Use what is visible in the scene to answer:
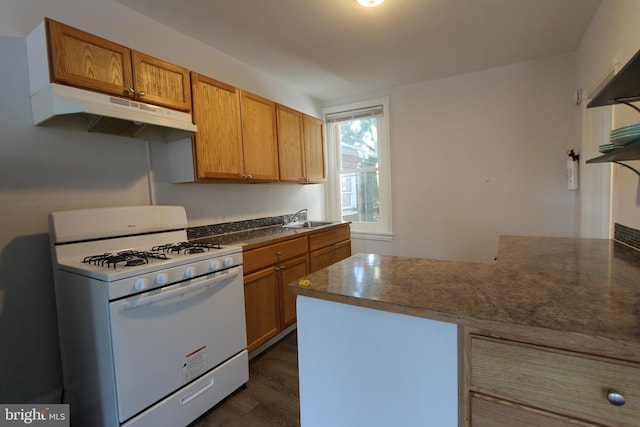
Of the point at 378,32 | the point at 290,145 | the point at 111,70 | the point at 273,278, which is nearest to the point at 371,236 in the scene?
the point at 290,145

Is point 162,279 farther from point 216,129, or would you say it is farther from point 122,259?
point 216,129

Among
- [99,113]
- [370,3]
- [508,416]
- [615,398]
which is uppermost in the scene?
[370,3]

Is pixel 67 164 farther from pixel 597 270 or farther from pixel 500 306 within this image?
pixel 597 270

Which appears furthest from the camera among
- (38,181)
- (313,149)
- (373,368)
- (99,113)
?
(313,149)

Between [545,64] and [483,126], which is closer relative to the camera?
[545,64]

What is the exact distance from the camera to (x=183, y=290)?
1.52 m

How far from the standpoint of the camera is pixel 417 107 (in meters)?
3.45

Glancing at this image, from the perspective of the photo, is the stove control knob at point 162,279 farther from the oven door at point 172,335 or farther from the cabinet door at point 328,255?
the cabinet door at point 328,255

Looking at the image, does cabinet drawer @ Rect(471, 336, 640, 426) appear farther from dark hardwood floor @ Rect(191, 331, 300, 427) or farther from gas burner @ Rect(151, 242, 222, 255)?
gas burner @ Rect(151, 242, 222, 255)

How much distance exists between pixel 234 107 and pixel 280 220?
1.35 metres

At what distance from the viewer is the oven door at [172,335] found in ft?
4.33

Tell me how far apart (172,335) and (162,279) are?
0.31 m

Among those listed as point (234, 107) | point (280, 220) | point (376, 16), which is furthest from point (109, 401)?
point (376, 16)

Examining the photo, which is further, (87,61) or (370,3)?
(370,3)
